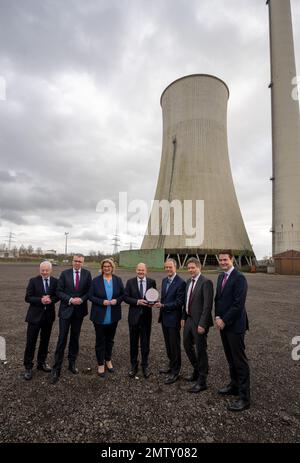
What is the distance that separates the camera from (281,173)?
24875 millimetres

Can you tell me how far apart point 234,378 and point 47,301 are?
2320 mm

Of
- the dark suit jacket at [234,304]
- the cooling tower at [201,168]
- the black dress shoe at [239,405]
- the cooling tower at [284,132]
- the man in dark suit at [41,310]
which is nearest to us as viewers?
the black dress shoe at [239,405]

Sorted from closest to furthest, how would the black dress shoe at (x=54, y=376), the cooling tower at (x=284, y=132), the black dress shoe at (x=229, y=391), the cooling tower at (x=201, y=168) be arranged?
the black dress shoe at (x=229, y=391), the black dress shoe at (x=54, y=376), the cooling tower at (x=201, y=168), the cooling tower at (x=284, y=132)

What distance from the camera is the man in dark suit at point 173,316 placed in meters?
2.90

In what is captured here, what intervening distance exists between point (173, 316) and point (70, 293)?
4.42 ft

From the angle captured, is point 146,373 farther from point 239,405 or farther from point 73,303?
point 73,303

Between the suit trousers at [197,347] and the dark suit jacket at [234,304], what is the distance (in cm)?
35

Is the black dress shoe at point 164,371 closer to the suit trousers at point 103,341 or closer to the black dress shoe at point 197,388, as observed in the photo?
the black dress shoe at point 197,388

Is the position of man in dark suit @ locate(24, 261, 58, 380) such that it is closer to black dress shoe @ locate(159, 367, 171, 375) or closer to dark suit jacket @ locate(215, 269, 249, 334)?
black dress shoe @ locate(159, 367, 171, 375)

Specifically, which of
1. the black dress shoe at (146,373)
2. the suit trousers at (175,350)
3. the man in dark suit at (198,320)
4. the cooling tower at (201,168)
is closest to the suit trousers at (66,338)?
the black dress shoe at (146,373)

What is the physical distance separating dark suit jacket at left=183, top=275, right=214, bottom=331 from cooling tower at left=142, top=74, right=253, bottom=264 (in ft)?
65.0

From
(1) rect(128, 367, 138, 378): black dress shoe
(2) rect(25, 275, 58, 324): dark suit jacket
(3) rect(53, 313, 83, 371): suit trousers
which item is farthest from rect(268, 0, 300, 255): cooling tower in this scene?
(2) rect(25, 275, 58, 324): dark suit jacket

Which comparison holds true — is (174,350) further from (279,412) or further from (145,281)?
(279,412)
